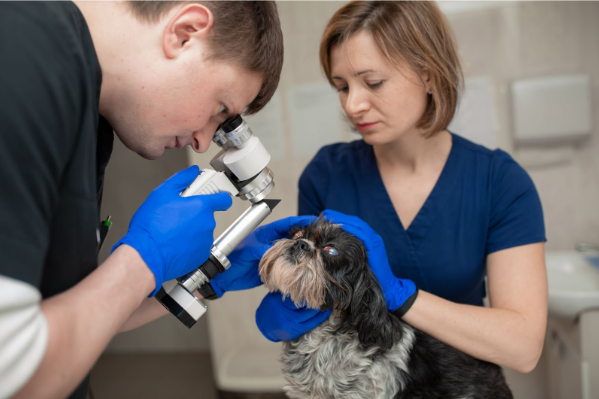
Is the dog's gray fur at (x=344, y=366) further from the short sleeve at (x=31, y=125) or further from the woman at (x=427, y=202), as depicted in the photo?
the short sleeve at (x=31, y=125)

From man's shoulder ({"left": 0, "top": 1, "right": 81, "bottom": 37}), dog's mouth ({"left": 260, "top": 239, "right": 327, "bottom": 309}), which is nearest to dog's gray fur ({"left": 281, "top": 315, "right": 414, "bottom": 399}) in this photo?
dog's mouth ({"left": 260, "top": 239, "right": 327, "bottom": 309})

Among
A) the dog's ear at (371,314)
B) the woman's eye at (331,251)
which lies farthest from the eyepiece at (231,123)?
the dog's ear at (371,314)

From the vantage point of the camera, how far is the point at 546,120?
2.27 metres

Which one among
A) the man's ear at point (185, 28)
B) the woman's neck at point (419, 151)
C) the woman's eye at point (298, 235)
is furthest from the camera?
the woman's neck at point (419, 151)

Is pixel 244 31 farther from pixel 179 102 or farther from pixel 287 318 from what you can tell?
pixel 287 318

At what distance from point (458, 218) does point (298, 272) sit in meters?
0.62

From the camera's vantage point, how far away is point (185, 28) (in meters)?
0.77

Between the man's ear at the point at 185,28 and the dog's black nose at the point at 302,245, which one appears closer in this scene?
the man's ear at the point at 185,28

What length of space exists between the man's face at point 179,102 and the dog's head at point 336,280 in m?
0.40

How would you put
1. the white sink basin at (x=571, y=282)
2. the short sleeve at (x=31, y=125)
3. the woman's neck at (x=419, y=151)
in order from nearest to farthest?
the short sleeve at (x=31, y=125) < the woman's neck at (x=419, y=151) < the white sink basin at (x=571, y=282)

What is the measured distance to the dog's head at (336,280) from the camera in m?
1.14

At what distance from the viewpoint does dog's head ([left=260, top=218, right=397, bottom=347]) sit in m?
1.14

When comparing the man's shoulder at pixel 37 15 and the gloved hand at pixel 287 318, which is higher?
the man's shoulder at pixel 37 15

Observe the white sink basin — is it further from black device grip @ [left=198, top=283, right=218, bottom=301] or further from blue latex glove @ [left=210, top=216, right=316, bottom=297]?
black device grip @ [left=198, top=283, right=218, bottom=301]
